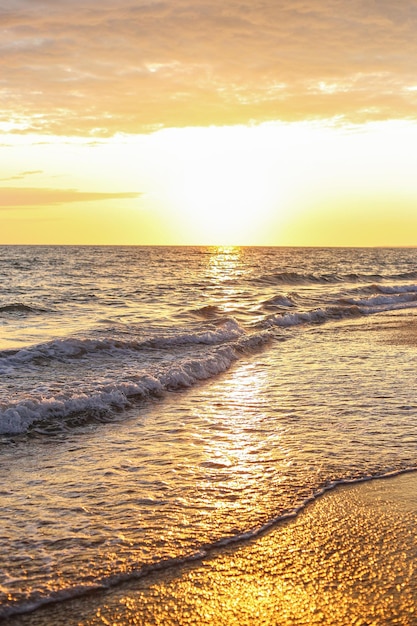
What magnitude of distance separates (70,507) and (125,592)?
1.53m

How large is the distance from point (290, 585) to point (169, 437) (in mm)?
3809

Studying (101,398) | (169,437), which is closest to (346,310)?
(101,398)

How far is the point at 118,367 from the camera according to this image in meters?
13.2

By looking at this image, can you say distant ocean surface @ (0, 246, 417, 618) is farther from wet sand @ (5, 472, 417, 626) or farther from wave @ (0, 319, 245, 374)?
wet sand @ (5, 472, 417, 626)

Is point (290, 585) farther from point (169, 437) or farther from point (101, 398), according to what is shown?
point (101, 398)

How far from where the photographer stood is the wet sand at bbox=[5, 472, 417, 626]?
3951mm

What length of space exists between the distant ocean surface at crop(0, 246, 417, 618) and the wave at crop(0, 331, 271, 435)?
3cm

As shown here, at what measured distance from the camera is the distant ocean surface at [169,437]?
500 cm

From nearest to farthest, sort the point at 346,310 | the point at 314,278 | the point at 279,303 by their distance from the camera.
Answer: the point at 346,310, the point at 279,303, the point at 314,278

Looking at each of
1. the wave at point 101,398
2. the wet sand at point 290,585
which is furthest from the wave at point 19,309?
the wet sand at point 290,585

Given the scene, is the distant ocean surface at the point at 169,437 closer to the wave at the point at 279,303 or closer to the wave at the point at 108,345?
the wave at the point at 108,345

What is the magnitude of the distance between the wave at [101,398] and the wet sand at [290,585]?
14.8 ft

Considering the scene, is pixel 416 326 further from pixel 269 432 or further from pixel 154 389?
pixel 269 432

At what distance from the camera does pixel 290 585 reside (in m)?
4.30
